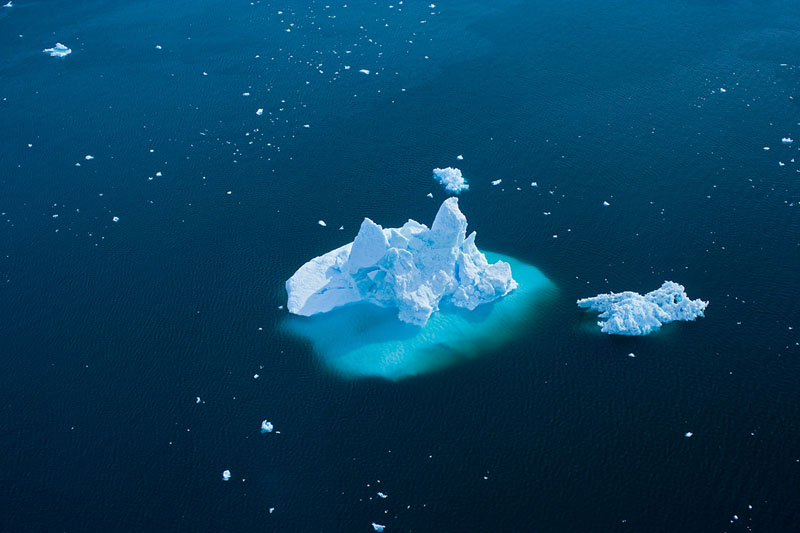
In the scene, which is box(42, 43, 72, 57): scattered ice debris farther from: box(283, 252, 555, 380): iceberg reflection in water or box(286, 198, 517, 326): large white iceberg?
box(283, 252, 555, 380): iceberg reflection in water

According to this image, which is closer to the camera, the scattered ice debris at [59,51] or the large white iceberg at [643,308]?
the large white iceberg at [643,308]

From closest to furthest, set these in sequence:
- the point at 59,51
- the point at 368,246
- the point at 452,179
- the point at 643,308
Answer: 1. the point at 643,308
2. the point at 368,246
3. the point at 452,179
4. the point at 59,51

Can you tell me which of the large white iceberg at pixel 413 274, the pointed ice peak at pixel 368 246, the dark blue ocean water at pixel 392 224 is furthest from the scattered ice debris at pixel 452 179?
the pointed ice peak at pixel 368 246

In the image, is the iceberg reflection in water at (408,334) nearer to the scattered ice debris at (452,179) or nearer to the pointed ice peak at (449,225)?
the pointed ice peak at (449,225)

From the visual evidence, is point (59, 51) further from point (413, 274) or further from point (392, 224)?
point (413, 274)

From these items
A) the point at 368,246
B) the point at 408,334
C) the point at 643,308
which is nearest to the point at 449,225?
the point at 368,246

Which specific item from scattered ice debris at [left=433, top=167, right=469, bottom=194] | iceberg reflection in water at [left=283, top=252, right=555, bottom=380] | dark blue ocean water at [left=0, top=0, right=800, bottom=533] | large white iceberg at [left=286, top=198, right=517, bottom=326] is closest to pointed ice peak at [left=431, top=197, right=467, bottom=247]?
large white iceberg at [left=286, top=198, right=517, bottom=326]
